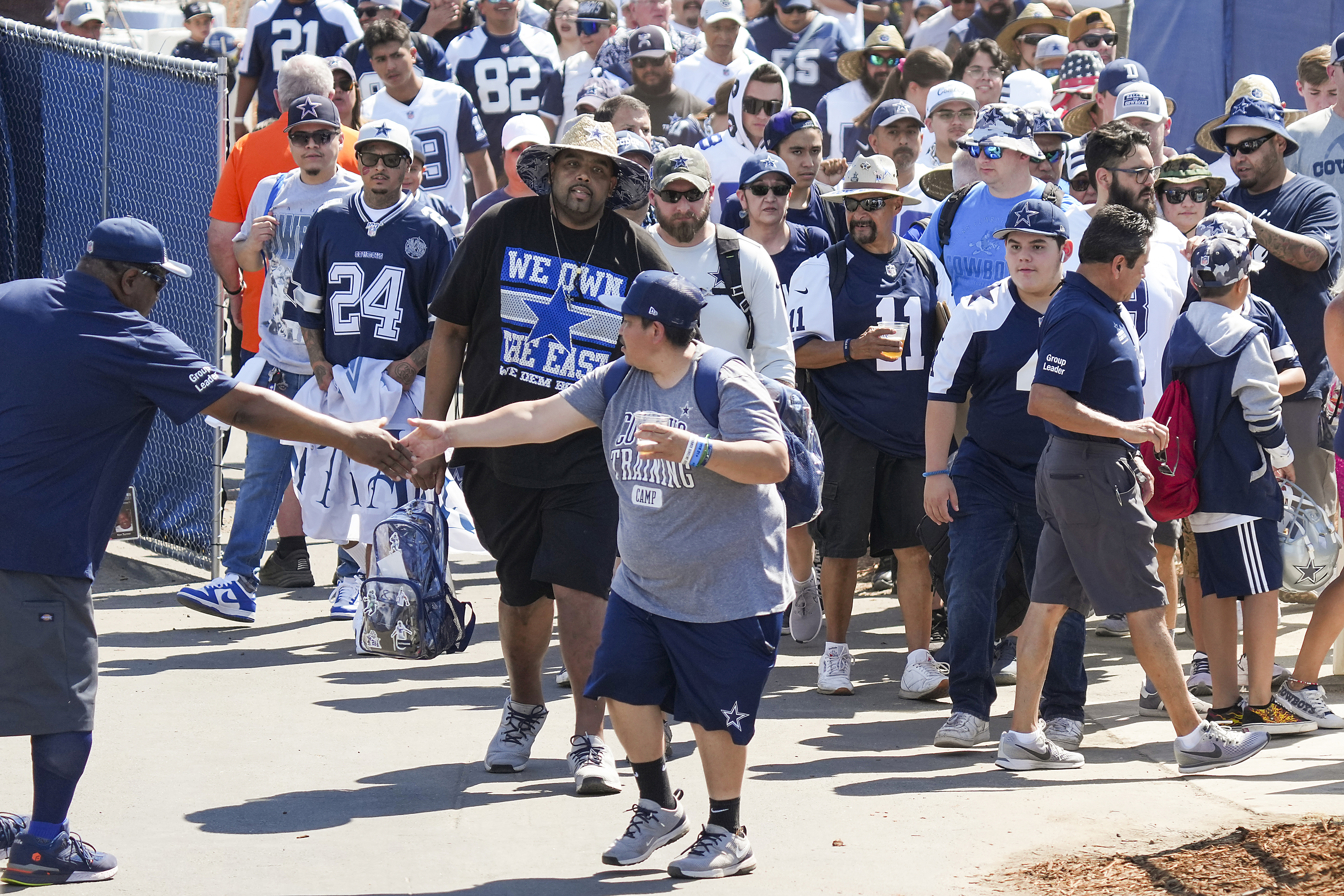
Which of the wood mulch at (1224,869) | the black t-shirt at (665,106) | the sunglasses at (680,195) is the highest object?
the black t-shirt at (665,106)

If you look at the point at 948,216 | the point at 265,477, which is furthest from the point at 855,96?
the point at 265,477

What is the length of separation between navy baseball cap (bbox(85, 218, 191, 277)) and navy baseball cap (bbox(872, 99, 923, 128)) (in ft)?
17.8

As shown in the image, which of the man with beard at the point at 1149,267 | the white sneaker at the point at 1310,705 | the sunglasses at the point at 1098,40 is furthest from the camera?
the sunglasses at the point at 1098,40

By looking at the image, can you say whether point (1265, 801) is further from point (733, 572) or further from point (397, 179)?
point (397, 179)

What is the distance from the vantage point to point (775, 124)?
8.65 metres

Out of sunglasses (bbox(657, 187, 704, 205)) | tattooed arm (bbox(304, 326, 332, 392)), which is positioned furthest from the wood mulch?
tattooed arm (bbox(304, 326, 332, 392))

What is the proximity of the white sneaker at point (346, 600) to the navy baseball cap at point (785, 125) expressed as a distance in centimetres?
306

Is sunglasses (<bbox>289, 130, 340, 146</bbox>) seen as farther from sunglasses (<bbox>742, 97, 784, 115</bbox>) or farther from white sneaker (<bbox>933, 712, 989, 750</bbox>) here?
white sneaker (<bbox>933, 712, 989, 750</bbox>)

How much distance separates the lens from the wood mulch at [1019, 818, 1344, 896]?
4.69 m

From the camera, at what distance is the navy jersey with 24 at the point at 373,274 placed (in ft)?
26.0

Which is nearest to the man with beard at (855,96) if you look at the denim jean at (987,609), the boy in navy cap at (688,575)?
the denim jean at (987,609)

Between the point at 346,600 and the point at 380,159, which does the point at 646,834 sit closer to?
the point at 346,600

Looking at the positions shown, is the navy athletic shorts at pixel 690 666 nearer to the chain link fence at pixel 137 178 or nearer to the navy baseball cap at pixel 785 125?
the navy baseball cap at pixel 785 125

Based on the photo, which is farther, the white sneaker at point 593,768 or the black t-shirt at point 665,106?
the black t-shirt at point 665,106
